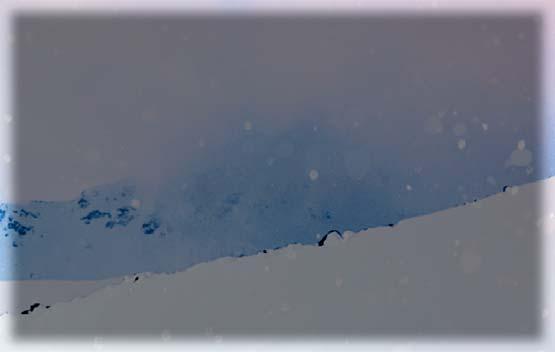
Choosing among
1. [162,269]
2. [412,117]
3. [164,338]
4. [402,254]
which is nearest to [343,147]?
[412,117]

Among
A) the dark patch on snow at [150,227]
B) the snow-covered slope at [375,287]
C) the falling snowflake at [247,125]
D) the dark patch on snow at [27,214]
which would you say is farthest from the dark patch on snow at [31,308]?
the falling snowflake at [247,125]

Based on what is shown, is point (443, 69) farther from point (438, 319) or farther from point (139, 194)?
point (139, 194)

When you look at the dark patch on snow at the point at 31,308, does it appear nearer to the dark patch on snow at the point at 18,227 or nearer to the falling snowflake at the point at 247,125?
the dark patch on snow at the point at 18,227

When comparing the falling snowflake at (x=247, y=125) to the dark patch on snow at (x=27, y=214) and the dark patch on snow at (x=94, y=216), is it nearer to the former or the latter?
the dark patch on snow at (x=94, y=216)

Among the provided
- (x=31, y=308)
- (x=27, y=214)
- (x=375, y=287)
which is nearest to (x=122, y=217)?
(x=27, y=214)

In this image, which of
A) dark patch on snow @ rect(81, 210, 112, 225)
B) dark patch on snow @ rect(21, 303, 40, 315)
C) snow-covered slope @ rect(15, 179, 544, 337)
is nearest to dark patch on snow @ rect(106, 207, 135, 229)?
dark patch on snow @ rect(81, 210, 112, 225)

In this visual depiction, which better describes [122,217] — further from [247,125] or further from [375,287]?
[375,287]

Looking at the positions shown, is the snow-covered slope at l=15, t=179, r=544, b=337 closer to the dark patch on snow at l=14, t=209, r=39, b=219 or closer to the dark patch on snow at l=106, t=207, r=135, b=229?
the dark patch on snow at l=106, t=207, r=135, b=229

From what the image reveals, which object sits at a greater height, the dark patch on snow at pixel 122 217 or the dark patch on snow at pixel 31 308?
the dark patch on snow at pixel 122 217

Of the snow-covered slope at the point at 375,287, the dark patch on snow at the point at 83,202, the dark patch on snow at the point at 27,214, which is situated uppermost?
the dark patch on snow at the point at 83,202
